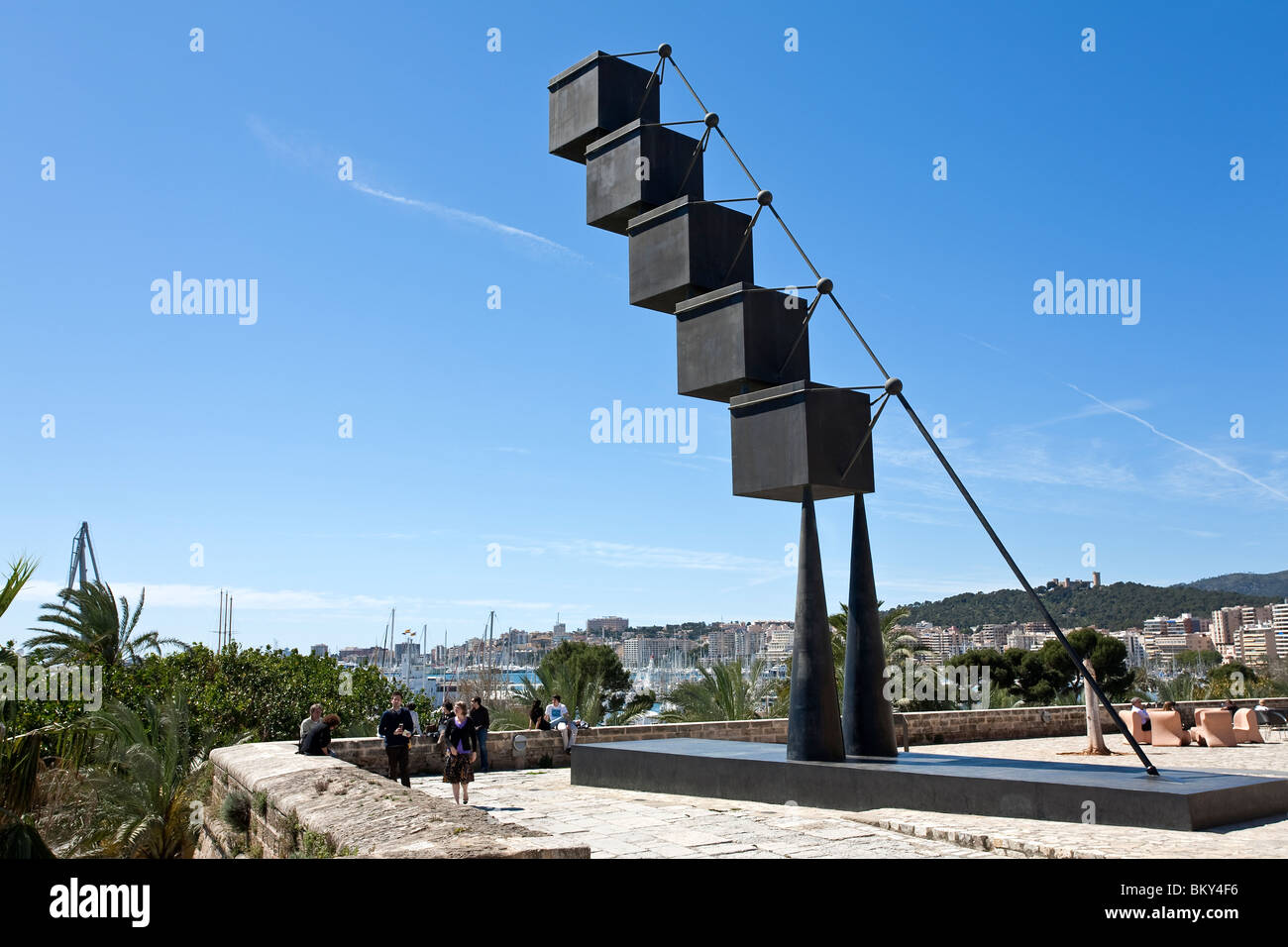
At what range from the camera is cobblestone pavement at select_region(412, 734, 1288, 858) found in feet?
25.1

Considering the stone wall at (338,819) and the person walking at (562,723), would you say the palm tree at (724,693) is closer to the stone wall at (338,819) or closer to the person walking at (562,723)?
the person walking at (562,723)

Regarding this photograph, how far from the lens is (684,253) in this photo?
41.8ft

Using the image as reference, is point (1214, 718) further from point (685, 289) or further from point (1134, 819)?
point (685, 289)

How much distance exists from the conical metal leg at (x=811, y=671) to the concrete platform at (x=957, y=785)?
309 mm

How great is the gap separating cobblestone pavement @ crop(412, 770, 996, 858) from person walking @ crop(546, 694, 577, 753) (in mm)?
2750

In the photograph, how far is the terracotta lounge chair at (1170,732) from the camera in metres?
18.4

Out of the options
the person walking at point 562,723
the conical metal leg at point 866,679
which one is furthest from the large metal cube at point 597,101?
the person walking at point 562,723

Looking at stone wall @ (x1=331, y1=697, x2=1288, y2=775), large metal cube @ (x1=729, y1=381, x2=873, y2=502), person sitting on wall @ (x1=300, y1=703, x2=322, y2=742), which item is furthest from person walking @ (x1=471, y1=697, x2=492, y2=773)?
large metal cube @ (x1=729, y1=381, x2=873, y2=502)

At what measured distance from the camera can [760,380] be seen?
12.3 m

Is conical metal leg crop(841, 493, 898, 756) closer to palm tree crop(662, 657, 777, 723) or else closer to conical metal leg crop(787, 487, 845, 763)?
conical metal leg crop(787, 487, 845, 763)

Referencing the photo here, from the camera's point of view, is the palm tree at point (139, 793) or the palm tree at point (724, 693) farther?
the palm tree at point (724, 693)

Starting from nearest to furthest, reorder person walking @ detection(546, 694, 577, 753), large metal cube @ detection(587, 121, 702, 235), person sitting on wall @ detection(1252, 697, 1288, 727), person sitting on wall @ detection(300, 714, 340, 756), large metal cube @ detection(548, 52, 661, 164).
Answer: person sitting on wall @ detection(300, 714, 340, 756), large metal cube @ detection(587, 121, 702, 235), large metal cube @ detection(548, 52, 661, 164), person walking @ detection(546, 694, 577, 753), person sitting on wall @ detection(1252, 697, 1288, 727)
